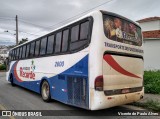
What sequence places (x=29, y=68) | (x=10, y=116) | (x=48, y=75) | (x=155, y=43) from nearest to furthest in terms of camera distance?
1. (x=10, y=116)
2. (x=48, y=75)
3. (x=29, y=68)
4. (x=155, y=43)

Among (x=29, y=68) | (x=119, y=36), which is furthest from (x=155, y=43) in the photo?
(x=119, y=36)

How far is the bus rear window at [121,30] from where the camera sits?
6871mm

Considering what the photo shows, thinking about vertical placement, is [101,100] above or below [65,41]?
below

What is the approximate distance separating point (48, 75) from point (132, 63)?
3.83 metres

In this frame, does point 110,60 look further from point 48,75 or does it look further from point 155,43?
point 155,43

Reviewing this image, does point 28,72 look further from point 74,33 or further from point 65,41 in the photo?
point 74,33

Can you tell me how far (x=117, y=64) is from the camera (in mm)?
6945

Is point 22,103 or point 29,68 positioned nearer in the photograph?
point 22,103

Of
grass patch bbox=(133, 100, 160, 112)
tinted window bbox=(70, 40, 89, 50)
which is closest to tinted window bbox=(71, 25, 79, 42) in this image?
tinted window bbox=(70, 40, 89, 50)

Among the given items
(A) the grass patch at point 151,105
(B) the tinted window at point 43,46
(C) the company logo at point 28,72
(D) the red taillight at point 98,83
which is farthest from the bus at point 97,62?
(C) the company logo at point 28,72

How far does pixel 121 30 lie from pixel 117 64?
1.18m

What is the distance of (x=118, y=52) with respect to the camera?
7008 millimetres

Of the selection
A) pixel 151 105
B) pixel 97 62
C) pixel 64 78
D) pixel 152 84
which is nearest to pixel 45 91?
pixel 64 78

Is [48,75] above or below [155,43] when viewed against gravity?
below
